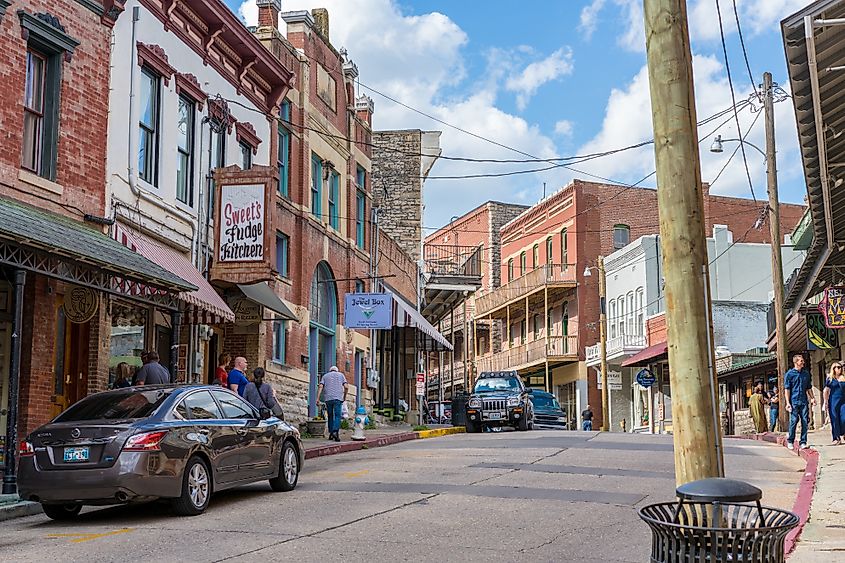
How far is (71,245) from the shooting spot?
14305 mm

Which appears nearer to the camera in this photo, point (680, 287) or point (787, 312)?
point (680, 287)

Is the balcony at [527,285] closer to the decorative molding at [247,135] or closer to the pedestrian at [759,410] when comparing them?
the pedestrian at [759,410]

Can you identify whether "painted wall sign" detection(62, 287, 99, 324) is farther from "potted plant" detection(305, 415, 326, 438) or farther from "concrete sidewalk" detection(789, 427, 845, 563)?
"concrete sidewalk" detection(789, 427, 845, 563)

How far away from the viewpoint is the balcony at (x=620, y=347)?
4897 cm

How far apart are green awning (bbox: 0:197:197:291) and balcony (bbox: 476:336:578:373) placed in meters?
38.4

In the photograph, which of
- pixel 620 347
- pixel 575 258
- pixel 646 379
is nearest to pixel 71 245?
pixel 646 379

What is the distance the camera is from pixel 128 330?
19.7 meters

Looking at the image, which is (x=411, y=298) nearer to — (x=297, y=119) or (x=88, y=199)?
(x=297, y=119)

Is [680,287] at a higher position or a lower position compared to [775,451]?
higher

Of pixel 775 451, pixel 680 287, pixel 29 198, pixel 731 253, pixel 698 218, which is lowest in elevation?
pixel 775 451

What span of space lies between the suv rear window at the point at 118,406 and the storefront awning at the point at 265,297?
→ 10.3 m

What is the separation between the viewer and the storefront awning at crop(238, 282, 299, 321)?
23453 millimetres

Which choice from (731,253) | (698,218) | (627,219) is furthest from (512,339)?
(698,218)

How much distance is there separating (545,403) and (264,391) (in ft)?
74.4
